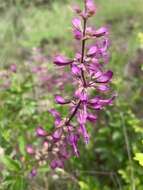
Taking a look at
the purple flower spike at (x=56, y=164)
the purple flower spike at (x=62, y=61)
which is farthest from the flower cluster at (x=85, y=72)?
the purple flower spike at (x=56, y=164)

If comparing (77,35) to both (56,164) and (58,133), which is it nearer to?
(58,133)

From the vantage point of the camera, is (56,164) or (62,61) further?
(56,164)

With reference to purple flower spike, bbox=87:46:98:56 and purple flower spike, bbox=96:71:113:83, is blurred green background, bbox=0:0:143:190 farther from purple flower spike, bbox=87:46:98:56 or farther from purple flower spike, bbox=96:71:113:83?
purple flower spike, bbox=96:71:113:83

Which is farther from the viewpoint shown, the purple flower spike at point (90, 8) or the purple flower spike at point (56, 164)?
the purple flower spike at point (56, 164)

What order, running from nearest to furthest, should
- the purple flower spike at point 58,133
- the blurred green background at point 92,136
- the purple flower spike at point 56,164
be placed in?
the purple flower spike at point 58,133, the purple flower spike at point 56,164, the blurred green background at point 92,136

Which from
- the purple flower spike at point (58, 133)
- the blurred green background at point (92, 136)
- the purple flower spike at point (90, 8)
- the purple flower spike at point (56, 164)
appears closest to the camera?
the purple flower spike at point (90, 8)

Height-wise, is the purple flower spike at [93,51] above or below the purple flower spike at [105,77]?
above

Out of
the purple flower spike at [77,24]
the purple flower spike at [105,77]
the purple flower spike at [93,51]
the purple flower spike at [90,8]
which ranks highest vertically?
the purple flower spike at [90,8]

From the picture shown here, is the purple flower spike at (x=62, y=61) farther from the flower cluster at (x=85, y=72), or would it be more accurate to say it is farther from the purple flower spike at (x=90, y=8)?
the purple flower spike at (x=90, y=8)

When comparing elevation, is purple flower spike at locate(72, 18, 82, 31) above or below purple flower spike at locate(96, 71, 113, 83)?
above

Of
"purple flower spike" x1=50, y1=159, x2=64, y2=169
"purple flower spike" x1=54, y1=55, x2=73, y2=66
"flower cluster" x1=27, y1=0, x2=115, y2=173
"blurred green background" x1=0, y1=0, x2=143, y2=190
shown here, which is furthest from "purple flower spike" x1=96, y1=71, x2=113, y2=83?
"purple flower spike" x1=50, y1=159, x2=64, y2=169

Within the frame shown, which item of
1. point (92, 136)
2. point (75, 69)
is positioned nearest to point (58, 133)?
point (75, 69)

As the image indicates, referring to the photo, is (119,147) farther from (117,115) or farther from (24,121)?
(24,121)

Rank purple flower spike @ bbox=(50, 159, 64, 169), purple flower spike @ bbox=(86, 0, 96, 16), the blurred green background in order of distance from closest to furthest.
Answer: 1. purple flower spike @ bbox=(86, 0, 96, 16)
2. purple flower spike @ bbox=(50, 159, 64, 169)
3. the blurred green background
